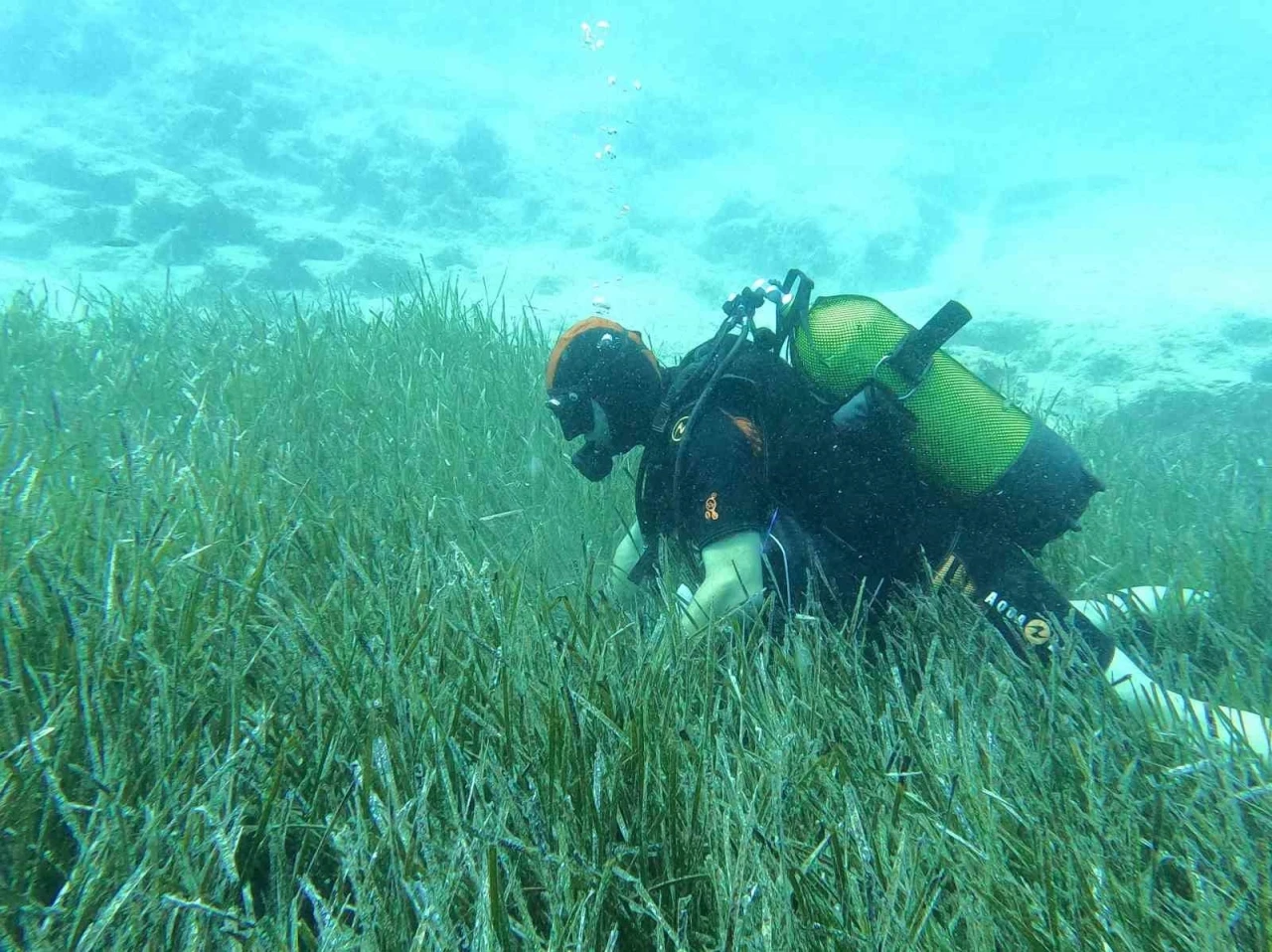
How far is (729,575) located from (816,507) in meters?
0.57

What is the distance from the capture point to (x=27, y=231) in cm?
1783

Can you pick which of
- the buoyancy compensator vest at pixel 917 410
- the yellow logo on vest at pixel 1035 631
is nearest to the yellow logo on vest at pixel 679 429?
the buoyancy compensator vest at pixel 917 410

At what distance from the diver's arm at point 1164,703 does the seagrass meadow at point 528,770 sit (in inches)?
2.5

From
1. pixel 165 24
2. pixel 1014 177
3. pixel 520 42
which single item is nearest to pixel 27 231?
pixel 165 24

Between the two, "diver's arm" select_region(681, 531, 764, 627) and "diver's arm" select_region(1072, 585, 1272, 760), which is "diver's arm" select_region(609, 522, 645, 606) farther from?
"diver's arm" select_region(1072, 585, 1272, 760)

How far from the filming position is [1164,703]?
83.4 inches

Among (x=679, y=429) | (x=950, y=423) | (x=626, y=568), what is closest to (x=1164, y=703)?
(x=950, y=423)

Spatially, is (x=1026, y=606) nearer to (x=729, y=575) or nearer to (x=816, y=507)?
(x=816, y=507)

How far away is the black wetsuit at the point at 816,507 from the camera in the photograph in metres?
2.45

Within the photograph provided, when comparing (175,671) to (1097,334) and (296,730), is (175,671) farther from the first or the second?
(1097,334)

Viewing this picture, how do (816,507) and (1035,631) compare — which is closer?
(1035,631)

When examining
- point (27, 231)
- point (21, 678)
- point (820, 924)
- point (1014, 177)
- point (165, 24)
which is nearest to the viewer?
point (820, 924)

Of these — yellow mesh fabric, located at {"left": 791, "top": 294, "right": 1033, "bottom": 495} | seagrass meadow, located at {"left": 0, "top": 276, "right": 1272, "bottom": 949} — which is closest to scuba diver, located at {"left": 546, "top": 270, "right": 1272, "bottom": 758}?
yellow mesh fabric, located at {"left": 791, "top": 294, "right": 1033, "bottom": 495}

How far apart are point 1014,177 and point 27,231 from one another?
39.5 meters
